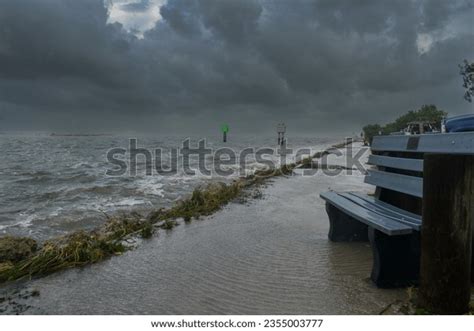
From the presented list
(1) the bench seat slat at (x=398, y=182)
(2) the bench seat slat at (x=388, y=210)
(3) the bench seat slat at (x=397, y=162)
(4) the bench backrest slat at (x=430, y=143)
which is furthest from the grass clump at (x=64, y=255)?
(4) the bench backrest slat at (x=430, y=143)

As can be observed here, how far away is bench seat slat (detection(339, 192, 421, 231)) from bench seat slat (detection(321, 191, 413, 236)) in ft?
0.21

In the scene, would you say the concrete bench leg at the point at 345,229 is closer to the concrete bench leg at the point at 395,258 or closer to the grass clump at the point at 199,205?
the concrete bench leg at the point at 395,258

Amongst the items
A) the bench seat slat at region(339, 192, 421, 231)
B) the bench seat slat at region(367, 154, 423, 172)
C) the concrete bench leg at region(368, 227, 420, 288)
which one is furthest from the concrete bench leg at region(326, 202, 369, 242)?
the concrete bench leg at region(368, 227, 420, 288)

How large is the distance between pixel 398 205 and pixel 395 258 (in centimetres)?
132

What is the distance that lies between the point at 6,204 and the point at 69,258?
20.9 feet

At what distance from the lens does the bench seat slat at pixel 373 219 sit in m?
3.10

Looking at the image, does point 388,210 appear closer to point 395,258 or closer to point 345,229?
point 395,258

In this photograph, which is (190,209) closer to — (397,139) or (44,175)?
(397,139)

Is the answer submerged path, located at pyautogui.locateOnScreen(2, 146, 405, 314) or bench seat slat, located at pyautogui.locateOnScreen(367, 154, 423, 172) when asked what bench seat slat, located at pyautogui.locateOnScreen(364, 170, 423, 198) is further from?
submerged path, located at pyautogui.locateOnScreen(2, 146, 405, 314)

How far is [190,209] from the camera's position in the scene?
24.9 ft

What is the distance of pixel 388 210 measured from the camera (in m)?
3.90

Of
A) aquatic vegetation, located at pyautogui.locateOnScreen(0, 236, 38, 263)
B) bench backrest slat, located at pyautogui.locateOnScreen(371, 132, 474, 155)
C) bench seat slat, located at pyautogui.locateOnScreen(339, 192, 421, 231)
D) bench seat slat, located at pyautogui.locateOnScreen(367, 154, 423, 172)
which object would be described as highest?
bench backrest slat, located at pyautogui.locateOnScreen(371, 132, 474, 155)

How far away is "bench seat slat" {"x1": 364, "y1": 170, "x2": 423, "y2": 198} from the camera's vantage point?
3521 millimetres
